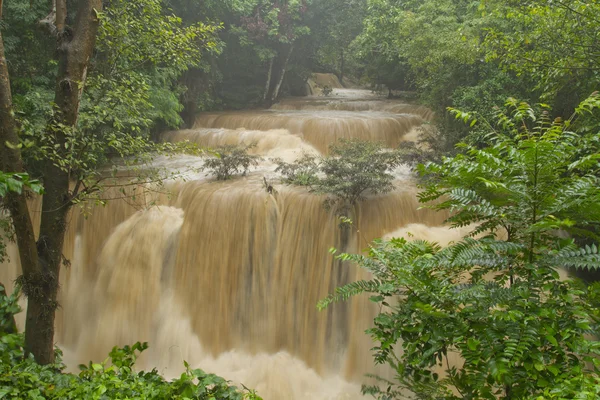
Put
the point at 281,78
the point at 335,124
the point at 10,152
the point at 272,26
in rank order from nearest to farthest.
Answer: the point at 10,152
the point at 335,124
the point at 272,26
the point at 281,78

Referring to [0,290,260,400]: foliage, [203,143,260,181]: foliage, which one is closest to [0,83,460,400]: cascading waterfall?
[203,143,260,181]: foliage

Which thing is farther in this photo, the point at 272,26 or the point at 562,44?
the point at 272,26

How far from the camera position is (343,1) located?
17359mm

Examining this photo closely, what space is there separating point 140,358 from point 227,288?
2.14 meters

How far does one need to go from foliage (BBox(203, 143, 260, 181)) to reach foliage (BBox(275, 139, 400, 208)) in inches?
53.1

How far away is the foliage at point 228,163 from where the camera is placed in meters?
9.55

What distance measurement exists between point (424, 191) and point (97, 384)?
15.5ft

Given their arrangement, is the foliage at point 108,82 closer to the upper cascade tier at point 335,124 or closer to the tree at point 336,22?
the upper cascade tier at point 335,124

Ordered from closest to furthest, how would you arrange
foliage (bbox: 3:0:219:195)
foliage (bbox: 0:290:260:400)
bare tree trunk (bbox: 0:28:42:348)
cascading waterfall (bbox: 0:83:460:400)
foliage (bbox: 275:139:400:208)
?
1. foliage (bbox: 0:290:260:400)
2. bare tree trunk (bbox: 0:28:42:348)
3. foliage (bbox: 3:0:219:195)
4. cascading waterfall (bbox: 0:83:460:400)
5. foliage (bbox: 275:139:400:208)

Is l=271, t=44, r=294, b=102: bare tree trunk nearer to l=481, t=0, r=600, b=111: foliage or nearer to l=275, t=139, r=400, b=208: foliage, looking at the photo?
l=275, t=139, r=400, b=208: foliage

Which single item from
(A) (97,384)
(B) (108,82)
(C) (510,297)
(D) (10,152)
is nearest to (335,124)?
(B) (108,82)

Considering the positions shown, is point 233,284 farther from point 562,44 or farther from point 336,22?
point 336,22

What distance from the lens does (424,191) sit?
20.0 feet

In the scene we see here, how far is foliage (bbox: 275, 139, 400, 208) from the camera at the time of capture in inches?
310
